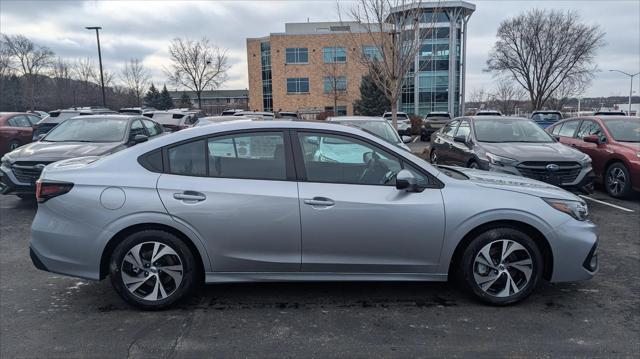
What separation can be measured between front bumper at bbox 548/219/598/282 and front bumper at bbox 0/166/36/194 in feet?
25.2

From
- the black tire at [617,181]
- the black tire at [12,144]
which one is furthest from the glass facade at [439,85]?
the black tire at [617,181]

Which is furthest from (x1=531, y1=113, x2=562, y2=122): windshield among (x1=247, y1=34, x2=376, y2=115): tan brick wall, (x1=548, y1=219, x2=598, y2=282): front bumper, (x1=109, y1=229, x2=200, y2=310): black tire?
(x1=247, y1=34, x2=376, y2=115): tan brick wall

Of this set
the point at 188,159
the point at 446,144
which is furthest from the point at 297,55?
the point at 188,159

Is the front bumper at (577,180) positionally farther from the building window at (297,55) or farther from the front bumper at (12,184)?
the building window at (297,55)

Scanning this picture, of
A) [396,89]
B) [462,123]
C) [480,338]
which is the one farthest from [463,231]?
[396,89]

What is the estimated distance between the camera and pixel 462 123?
32.3ft

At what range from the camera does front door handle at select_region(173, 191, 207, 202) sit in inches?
142

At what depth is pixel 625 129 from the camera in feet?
29.7

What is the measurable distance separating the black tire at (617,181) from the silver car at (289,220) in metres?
5.66

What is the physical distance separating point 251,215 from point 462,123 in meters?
7.42

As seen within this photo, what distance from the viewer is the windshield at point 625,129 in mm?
8883

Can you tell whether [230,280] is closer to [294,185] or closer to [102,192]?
[294,185]

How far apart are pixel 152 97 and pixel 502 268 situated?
2538 inches

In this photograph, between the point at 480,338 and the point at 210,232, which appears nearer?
the point at 480,338
